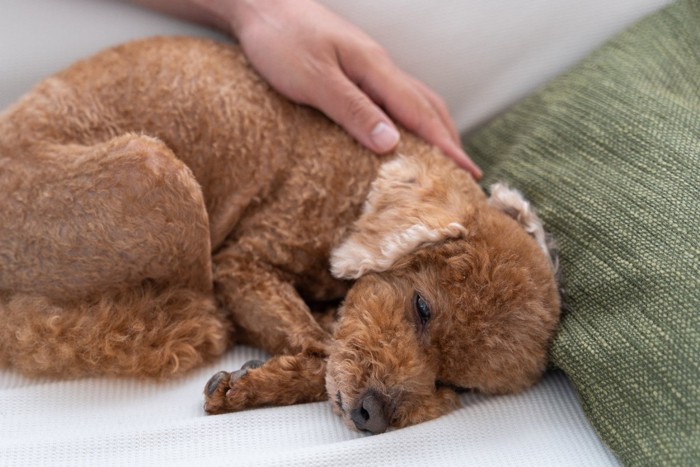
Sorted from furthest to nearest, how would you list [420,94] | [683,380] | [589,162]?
[420,94] < [589,162] < [683,380]

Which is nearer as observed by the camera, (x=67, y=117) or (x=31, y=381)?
(x=31, y=381)

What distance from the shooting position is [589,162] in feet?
5.60

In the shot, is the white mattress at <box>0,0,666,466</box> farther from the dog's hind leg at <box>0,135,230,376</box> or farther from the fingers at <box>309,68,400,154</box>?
the fingers at <box>309,68,400,154</box>

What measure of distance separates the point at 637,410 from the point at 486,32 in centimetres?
130

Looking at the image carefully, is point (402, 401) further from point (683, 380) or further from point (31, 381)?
point (31, 381)

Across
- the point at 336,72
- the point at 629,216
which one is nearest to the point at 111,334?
the point at 336,72

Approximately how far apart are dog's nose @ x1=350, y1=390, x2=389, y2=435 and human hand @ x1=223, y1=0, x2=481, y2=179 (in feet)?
2.35

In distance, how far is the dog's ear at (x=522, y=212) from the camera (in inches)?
65.3

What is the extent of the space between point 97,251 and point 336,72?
817 mm

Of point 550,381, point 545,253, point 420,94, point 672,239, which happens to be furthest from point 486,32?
point 550,381

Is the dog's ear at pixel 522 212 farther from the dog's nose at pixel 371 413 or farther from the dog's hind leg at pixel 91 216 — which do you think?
the dog's hind leg at pixel 91 216

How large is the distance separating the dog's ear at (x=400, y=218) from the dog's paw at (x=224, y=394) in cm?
36

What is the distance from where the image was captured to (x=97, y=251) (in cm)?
163

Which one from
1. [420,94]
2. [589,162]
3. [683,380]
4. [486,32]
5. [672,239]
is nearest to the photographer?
[683,380]
